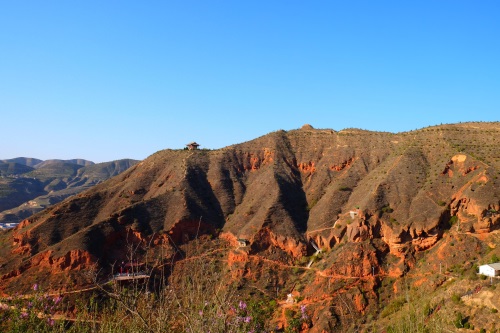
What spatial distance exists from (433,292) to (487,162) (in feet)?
72.2

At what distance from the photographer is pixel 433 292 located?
4153 cm

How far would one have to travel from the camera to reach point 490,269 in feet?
124

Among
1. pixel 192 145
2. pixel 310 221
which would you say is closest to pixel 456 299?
pixel 310 221

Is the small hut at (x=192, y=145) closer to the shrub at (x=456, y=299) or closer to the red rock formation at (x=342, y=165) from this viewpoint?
the red rock formation at (x=342, y=165)

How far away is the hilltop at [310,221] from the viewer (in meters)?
47.1

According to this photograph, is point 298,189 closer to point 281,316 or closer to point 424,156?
point 424,156

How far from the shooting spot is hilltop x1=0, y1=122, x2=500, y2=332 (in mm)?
47094

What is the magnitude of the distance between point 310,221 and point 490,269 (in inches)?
1053

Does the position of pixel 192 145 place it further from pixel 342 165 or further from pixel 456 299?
pixel 456 299

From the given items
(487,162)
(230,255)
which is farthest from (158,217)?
(487,162)

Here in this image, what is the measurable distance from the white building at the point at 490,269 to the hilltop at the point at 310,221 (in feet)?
3.56

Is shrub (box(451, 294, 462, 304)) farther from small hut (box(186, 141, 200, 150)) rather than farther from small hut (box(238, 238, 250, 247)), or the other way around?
small hut (box(186, 141, 200, 150))

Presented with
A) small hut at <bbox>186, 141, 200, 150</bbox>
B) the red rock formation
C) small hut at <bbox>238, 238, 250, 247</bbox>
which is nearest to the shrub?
small hut at <bbox>238, 238, 250, 247</bbox>

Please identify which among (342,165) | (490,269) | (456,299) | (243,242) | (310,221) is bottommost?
(456,299)
